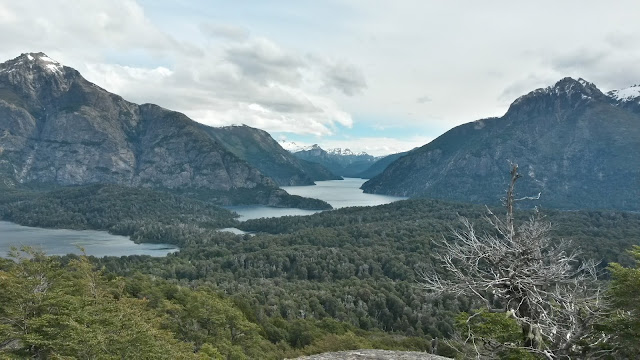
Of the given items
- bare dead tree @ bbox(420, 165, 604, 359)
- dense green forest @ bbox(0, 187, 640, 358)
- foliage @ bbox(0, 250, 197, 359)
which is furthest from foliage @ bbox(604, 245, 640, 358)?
foliage @ bbox(0, 250, 197, 359)

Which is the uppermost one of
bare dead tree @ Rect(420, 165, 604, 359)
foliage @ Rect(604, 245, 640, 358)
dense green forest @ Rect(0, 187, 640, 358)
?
bare dead tree @ Rect(420, 165, 604, 359)

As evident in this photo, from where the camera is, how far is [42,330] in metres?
26.4

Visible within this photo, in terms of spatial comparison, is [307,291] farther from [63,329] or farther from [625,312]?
[625,312]

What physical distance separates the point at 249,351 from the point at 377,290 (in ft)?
241

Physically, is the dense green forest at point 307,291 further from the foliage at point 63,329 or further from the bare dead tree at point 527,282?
the foliage at point 63,329

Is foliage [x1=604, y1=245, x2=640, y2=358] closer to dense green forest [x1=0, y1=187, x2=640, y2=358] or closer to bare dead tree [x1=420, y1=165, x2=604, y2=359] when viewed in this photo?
dense green forest [x1=0, y1=187, x2=640, y2=358]

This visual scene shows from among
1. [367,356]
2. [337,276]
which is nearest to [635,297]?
[367,356]

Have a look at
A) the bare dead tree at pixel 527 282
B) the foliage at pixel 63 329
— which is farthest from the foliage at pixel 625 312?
the foliage at pixel 63 329

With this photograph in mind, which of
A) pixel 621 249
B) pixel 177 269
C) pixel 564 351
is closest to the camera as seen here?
pixel 564 351

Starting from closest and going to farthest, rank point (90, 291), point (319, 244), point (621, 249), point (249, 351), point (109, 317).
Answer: point (109, 317)
point (90, 291)
point (249, 351)
point (621, 249)
point (319, 244)

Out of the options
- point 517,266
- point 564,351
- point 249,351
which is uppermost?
point 517,266

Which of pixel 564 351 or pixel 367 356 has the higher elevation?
pixel 564 351

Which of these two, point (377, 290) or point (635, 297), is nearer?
point (635, 297)

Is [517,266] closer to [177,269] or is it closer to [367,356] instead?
[367,356]
